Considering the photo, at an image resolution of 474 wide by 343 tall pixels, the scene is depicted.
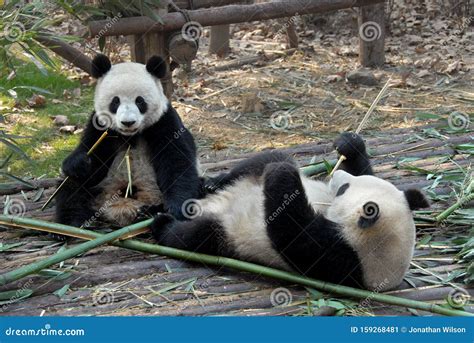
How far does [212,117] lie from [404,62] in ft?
8.87

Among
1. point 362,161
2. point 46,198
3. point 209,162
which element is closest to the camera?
point 362,161

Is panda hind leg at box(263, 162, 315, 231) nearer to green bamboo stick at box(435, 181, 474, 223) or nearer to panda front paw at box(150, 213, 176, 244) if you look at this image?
panda front paw at box(150, 213, 176, 244)

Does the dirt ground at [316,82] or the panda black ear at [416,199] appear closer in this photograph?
the panda black ear at [416,199]

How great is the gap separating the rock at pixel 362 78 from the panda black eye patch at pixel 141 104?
13.9ft

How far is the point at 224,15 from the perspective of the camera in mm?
6164

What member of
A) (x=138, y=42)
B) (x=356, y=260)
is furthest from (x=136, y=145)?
(x=138, y=42)

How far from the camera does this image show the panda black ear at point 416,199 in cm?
311

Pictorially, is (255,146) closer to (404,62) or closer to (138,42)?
(138,42)

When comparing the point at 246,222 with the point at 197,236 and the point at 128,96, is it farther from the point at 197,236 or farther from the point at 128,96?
the point at 128,96

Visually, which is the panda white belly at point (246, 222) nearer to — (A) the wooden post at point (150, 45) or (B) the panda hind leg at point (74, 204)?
(B) the panda hind leg at point (74, 204)

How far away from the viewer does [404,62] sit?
832cm

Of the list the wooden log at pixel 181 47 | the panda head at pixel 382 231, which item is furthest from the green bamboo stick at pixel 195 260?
the wooden log at pixel 181 47

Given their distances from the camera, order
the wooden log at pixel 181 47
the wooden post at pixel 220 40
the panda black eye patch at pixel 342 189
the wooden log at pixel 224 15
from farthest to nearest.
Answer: the wooden post at pixel 220 40, the wooden log at pixel 181 47, the wooden log at pixel 224 15, the panda black eye patch at pixel 342 189

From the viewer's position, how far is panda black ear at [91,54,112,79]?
397 centimetres
